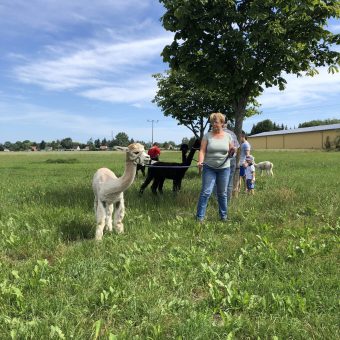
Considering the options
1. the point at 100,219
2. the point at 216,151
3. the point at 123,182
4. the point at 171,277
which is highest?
the point at 216,151

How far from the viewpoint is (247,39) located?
9023 mm

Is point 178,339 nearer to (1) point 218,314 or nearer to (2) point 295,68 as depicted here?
(1) point 218,314

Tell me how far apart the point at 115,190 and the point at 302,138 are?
7755 centimetres

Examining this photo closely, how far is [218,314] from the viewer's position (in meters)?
3.90

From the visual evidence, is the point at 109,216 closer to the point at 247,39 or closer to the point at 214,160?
the point at 214,160

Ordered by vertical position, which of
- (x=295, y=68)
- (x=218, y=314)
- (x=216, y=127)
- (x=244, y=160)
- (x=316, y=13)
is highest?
(x=316, y=13)

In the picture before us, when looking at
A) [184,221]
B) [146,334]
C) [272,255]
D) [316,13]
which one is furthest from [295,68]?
[146,334]

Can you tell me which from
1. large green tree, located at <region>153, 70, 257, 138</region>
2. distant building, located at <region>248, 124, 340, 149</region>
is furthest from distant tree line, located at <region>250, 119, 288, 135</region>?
large green tree, located at <region>153, 70, 257, 138</region>

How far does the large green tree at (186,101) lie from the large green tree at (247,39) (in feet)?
49.3

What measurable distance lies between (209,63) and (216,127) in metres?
2.72

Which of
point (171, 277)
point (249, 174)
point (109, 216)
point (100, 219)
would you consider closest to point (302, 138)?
point (249, 174)

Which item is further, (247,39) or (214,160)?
(247,39)

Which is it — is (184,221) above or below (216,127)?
below

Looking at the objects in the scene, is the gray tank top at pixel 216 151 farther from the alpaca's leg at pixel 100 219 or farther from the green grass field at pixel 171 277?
the alpaca's leg at pixel 100 219
